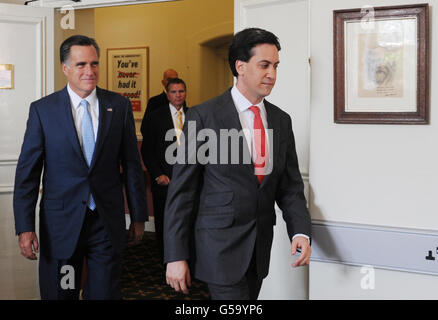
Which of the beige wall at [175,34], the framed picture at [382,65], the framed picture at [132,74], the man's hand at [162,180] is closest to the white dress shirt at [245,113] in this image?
the framed picture at [382,65]

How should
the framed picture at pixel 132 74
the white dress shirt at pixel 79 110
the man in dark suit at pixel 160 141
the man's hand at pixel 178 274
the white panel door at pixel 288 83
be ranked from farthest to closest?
the framed picture at pixel 132 74
the man in dark suit at pixel 160 141
the white panel door at pixel 288 83
the white dress shirt at pixel 79 110
the man's hand at pixel 178 274

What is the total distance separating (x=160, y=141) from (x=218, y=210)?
3383mm

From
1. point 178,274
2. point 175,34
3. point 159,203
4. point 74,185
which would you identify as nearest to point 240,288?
point 178,274

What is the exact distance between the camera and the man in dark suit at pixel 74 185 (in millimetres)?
2959

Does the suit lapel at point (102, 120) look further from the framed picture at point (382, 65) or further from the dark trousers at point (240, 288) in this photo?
the framed picture at point (382, 65)

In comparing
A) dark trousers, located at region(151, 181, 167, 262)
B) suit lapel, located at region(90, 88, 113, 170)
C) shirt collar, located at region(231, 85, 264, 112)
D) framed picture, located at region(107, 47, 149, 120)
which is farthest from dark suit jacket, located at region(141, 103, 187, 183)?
shirt collar, located at region(231, 85, 264, 112)

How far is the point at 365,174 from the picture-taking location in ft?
8.68

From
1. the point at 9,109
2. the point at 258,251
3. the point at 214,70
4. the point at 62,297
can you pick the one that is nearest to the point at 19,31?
the point at 9,109

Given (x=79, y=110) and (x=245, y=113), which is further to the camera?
(x=79, y=110)

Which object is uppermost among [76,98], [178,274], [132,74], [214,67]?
[214,67]

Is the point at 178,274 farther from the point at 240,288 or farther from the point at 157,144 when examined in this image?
the point at 157,144

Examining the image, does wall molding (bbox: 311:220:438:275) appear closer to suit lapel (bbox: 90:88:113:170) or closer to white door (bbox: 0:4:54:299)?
suit lapel (bbox: 90:88:113:170)

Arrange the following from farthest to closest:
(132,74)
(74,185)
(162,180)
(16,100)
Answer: (132,74), (162,180), (16,100), (74,185)

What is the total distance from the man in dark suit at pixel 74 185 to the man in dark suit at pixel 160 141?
2536 millimetres
